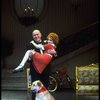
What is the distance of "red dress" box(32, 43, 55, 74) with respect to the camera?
9.92 meters

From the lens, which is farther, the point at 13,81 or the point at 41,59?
the point at 13,81

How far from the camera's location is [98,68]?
13523mm

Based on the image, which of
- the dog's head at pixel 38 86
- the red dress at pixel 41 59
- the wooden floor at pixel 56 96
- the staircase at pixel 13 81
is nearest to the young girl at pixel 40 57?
the red dress at pixel 41 59

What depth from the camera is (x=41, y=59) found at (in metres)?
9.98

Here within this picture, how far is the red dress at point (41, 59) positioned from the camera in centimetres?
992

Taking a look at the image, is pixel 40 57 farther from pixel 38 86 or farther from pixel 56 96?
pixel 56 96

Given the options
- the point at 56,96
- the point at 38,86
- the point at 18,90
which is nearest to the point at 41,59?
the point at 38,86

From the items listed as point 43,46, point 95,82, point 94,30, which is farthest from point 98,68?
point 94,30

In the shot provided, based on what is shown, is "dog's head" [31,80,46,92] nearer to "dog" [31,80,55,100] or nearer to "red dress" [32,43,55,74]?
"dog" [31,80,55,100]

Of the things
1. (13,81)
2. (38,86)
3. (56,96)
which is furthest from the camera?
(13,81)

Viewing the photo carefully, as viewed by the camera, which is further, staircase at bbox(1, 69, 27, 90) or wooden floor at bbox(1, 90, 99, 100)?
staircase at bbox(1, 69, 27, 90)

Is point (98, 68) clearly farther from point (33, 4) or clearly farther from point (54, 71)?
point (33, 4)

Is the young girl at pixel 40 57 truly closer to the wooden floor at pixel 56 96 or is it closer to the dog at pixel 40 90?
the dog at pixel 40 90

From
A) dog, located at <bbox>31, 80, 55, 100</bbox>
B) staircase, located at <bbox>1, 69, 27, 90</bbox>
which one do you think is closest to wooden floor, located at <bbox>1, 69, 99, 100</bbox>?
staircase, located at <bbox>1, 69, 27, 90</bbox>
